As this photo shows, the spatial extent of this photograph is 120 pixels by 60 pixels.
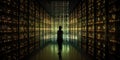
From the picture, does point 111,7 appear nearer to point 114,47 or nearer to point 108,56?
point 114,47

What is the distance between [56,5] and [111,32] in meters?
17.2

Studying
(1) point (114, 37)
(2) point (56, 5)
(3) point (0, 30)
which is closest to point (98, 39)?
(1) point (114, 37)

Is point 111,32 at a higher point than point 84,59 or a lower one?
higher

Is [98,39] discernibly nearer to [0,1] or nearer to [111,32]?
[111,32]

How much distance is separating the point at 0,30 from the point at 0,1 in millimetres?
848

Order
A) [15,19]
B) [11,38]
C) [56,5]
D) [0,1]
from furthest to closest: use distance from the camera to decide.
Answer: [56,5] < [15,19] < [11,38] < [0,1]

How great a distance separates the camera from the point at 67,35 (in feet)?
74.3

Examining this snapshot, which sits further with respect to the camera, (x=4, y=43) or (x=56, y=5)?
(x=56, y=5)

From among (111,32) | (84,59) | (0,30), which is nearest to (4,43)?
(0,30)

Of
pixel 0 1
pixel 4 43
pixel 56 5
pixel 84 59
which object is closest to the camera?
pixel 0 1

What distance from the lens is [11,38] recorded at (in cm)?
598

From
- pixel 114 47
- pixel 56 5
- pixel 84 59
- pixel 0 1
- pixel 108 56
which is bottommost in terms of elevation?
pixel 84 59

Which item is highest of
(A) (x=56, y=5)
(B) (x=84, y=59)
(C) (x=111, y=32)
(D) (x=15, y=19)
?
(A) (x=56, y=5)

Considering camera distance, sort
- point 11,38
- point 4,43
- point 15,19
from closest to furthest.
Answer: point 4,43
point 11,38
point 15,19
